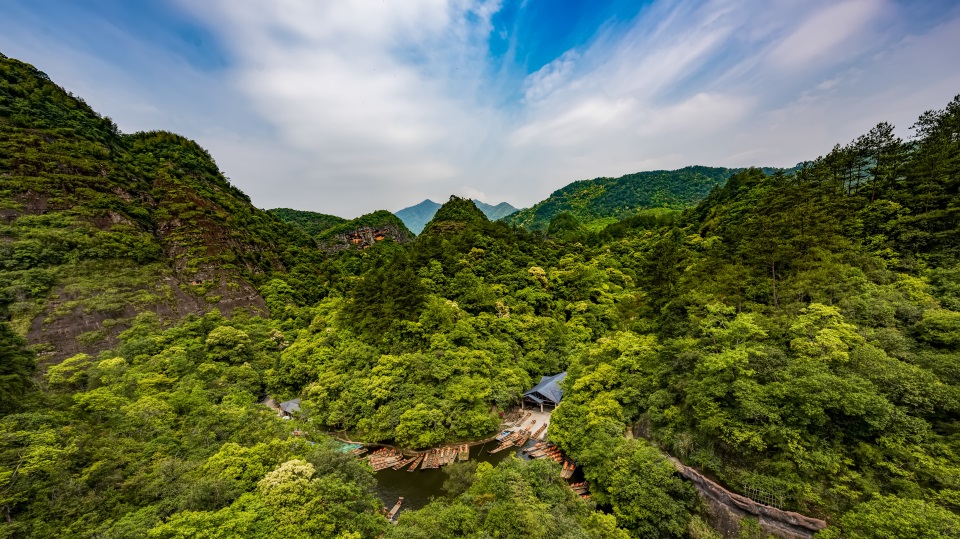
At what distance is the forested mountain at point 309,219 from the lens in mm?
103887

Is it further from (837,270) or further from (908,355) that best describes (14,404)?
(837,270)

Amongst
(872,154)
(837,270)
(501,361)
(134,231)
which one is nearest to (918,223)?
(837,270)

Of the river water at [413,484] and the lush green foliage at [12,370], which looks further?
the river water at [413,484]

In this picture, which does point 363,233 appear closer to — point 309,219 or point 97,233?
point 309,219

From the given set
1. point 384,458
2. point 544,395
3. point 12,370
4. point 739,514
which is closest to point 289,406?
point 384,458

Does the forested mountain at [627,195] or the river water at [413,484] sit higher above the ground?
the forested mountain at [627,195]

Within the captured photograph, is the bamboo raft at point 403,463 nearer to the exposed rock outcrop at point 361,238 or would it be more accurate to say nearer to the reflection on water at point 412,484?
the reflection on water at point 412,484

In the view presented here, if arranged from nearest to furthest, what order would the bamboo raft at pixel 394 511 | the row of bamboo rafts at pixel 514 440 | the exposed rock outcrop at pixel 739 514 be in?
the exposed rock outcrop at pixel 739 514 < the bamboo raft at pixel 394 511 < the row of bamboo rafts at pixel 514 440

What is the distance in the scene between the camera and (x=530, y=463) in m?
16.1

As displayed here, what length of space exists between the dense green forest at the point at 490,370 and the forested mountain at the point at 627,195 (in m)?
71.4

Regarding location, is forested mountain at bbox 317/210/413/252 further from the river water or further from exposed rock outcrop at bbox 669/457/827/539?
exposed rock outcrop at bbox 669/457/827/539

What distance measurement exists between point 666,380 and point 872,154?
2856 cm

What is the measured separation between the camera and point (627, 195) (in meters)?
121

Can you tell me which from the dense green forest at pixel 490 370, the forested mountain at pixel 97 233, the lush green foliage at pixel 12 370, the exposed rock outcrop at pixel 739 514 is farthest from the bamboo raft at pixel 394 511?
the forested mountain at pixel 97 233
